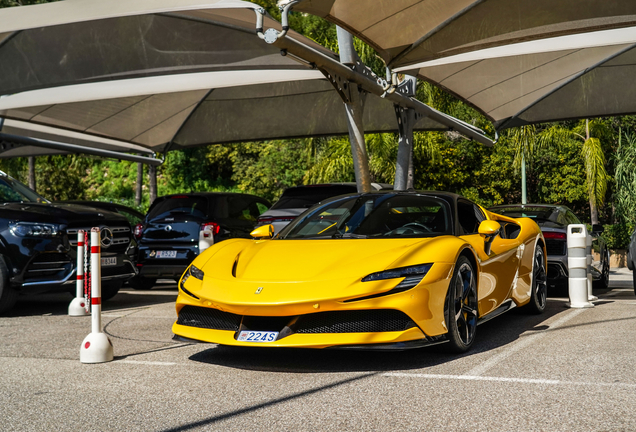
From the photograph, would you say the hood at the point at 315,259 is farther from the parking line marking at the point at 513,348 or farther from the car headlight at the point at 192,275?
the parking line marking at the point at 513,348

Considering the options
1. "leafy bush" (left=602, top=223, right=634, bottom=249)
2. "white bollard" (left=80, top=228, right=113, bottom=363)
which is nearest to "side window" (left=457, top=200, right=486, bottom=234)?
"white bollard" (left=80, top=228, right=113, bottom=363)

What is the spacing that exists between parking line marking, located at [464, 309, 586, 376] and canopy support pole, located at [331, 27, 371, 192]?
4.97m

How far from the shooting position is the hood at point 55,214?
8758 millimetres

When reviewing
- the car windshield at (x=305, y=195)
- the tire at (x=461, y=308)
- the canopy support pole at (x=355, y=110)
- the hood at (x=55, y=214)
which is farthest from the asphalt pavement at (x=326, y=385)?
the canopy support pole at (x=355, y=110)

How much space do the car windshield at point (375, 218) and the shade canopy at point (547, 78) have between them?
5.03m

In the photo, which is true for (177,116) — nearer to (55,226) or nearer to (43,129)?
(43,129)

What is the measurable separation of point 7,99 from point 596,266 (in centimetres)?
1116

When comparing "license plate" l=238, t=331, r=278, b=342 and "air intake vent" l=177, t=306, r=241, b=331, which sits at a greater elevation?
"air intake vent" l=177, t=306, r=241, b=331

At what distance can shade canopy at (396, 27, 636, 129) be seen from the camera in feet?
36.3

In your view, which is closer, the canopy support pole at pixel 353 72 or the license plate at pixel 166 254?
the canopy support pole at pixel 353 72

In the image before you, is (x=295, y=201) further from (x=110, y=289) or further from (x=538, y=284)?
(x=538, y=284)

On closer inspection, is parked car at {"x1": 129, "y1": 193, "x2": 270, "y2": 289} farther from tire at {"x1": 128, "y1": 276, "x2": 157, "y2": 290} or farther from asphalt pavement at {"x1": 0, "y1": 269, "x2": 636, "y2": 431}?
asphalt pavement at {"x1": 0, "y1": 269, "x2": 636, "y2": 431}

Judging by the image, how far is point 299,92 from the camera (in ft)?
56.4

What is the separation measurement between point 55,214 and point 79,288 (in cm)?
112
